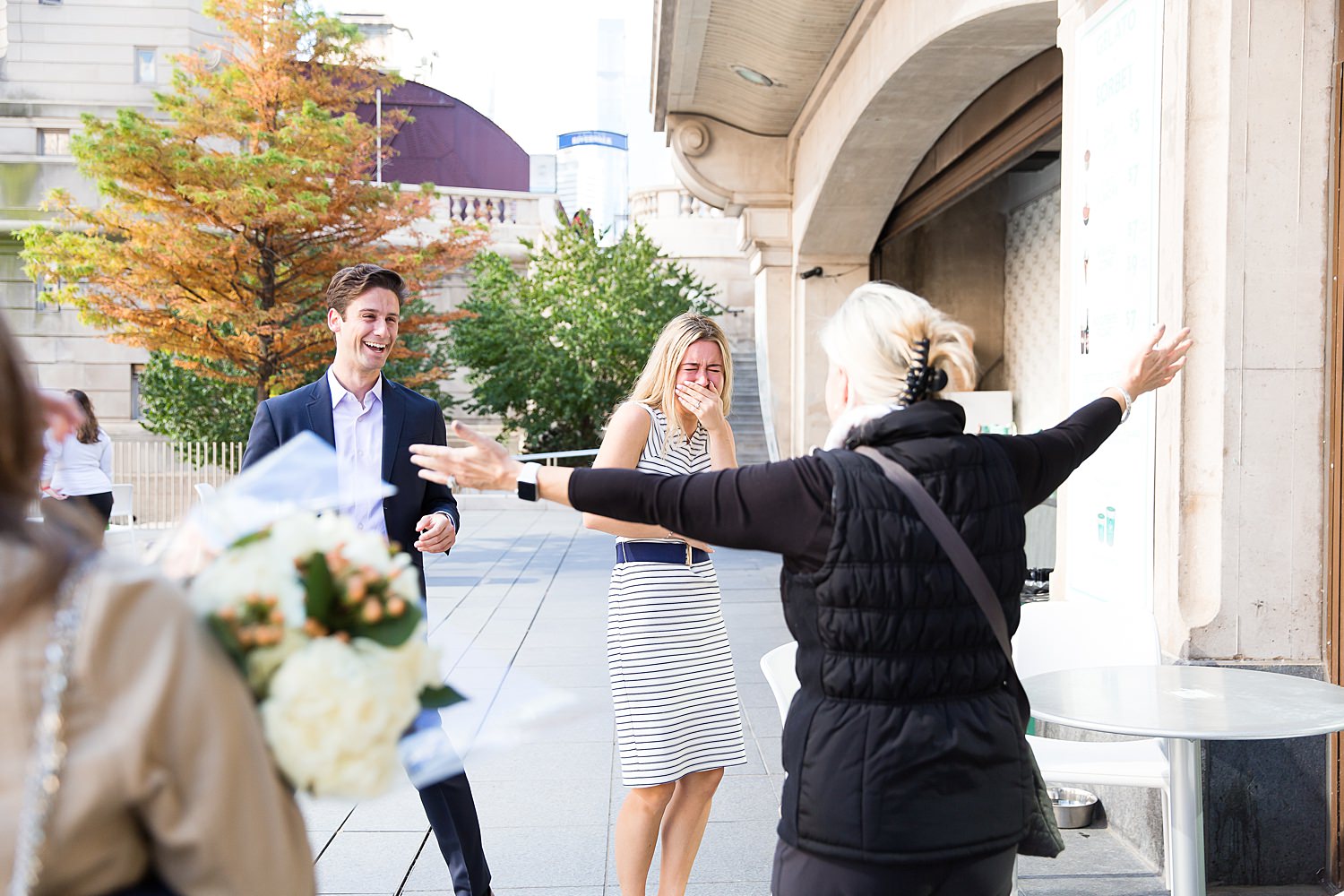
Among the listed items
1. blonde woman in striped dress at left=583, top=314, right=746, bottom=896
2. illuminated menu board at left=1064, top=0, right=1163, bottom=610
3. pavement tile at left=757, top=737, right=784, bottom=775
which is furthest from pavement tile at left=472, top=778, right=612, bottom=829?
illuminated menu board at left=1064, top=0, right=1163, bottom=610

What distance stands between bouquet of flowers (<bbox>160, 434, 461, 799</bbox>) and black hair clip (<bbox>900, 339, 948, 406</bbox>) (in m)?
1.07

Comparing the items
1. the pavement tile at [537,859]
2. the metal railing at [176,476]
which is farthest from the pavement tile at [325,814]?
the metal railing at [176,476]

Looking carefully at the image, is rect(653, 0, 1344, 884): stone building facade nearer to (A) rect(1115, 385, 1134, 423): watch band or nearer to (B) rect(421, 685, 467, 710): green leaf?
(A) rect(1115, 385, 1134, 423): watch band

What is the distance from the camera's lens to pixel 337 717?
1259mm

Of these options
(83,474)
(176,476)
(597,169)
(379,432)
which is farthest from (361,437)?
(597,169)

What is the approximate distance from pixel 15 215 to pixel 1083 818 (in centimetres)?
2568

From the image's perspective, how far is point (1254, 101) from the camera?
3.85m

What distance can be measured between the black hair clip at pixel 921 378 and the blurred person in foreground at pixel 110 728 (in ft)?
4.40

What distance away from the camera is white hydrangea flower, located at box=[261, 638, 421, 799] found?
1.24 meters

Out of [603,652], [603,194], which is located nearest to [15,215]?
[603,652]

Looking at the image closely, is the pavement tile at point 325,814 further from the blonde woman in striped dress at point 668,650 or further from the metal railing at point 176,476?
the metal railing at point 176,476

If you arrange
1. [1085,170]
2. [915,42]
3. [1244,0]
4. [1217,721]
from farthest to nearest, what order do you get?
[915,42] → [1085,170] → [1244,0] → [1217,721]

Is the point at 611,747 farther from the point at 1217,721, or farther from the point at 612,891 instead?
the point at 1217,721

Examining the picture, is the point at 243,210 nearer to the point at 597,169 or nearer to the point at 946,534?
the point at 946,534
